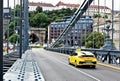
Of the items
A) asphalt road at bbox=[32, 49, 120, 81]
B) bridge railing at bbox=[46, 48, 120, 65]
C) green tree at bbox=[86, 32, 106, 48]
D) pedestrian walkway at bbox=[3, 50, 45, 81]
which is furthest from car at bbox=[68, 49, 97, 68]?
green tree at bbox=[86, 32, 106, 48]

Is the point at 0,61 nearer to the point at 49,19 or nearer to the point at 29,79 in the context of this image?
the point at 29,79

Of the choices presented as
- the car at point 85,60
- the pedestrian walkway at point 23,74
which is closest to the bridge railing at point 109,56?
the car at point 85,60

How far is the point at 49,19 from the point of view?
161m

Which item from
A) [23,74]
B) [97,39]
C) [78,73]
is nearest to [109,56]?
[78,73]

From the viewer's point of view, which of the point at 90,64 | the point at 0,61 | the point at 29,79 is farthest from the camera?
the point at 90,64

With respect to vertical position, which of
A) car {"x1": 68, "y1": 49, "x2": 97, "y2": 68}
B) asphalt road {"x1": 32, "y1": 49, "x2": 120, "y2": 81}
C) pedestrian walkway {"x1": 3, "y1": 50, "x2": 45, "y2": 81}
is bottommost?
asphalt road {"x1": 32, "y1": 49, "x2": 120, "y2": 81}

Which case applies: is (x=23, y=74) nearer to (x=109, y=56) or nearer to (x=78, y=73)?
(x=78, y=73)

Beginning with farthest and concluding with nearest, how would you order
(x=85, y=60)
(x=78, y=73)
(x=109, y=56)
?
(x=109, y=56) < (x=85, y=60) < (x=78, y=73)

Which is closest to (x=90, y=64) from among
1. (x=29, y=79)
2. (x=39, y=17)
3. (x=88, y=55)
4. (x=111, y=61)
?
(x=88, y=55)

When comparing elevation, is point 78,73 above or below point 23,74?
below

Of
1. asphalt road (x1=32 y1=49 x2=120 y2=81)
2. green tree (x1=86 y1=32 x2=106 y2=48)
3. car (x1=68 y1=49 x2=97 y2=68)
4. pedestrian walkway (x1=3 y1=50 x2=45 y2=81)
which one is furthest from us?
green tree (x1=86 y1=32 x2=106 y2=48)

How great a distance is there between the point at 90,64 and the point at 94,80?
31.5 feet

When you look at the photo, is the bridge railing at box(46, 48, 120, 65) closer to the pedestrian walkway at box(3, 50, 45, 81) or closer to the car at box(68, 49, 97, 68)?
the car at box(68, 49, 97, 68)

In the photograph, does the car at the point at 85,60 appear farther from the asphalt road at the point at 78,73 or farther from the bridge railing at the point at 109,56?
the bridge railing at the point at 109,56
